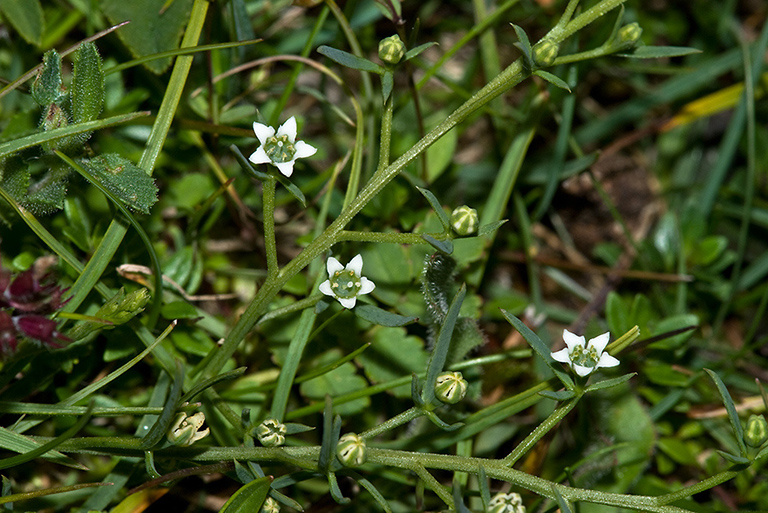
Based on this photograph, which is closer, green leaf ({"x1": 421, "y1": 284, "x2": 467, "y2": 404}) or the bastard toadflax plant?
green leaf ({"x1": 421, "y1": 284, "x2": 467, "y2": 404})

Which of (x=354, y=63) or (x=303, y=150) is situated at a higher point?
(x=354, y=63)

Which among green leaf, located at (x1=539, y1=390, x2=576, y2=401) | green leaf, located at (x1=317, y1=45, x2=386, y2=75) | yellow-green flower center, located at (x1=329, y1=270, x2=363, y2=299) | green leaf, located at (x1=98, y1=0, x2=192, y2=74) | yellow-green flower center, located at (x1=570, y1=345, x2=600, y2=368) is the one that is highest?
green leaf, located at (x1=98, y1=0, x2=192, y2=74)

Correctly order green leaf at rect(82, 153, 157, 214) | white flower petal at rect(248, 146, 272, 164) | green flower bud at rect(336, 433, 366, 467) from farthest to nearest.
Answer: green leaf at rect(82, 153, 157, 214), white flower petal at rect(248, 146, 272, 164), green flower bud at rect(336, 433, 366, 467)

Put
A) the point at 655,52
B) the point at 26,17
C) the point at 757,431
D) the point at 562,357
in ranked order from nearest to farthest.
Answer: the point at 757,431, the point at 562,357, the point at 655,52, the point at 26,17

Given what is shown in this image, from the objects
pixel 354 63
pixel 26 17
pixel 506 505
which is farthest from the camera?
pixel 26 17

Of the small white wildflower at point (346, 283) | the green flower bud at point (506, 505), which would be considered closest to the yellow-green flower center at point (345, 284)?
the small white wildflower at point (346, 283)

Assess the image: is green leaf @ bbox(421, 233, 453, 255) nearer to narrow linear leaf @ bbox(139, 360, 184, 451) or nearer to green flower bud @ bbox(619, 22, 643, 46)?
narrow linear leaf @ bbox(139, 360, 184, 451)

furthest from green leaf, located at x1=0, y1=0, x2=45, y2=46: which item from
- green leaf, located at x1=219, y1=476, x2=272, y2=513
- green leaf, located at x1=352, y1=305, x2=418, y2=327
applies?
green leaf, located at x1=219, y1=476, x2=272, y2=513

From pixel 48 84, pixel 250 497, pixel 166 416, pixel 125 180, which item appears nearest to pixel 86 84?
pixel 48 84

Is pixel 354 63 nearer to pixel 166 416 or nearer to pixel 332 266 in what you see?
pixel 332 266
